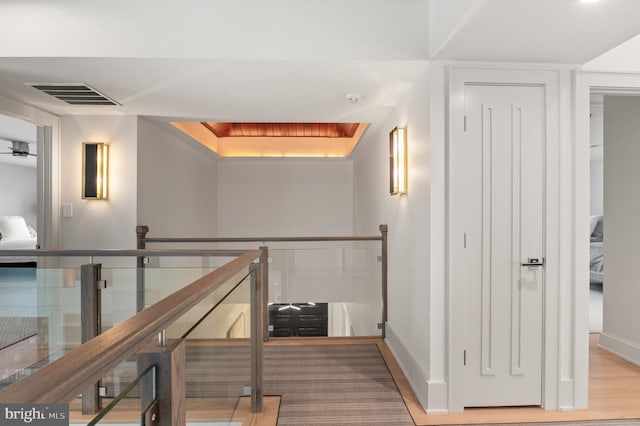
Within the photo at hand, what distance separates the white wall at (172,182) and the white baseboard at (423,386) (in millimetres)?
2836

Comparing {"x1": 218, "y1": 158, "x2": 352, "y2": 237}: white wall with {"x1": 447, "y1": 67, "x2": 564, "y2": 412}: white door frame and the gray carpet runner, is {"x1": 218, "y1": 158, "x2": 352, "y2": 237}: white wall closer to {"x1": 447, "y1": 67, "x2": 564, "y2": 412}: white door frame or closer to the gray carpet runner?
the gray carpet runner

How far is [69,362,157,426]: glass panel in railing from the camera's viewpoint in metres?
0.63

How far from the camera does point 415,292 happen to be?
9.33 ft

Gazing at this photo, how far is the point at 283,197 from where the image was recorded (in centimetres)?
689

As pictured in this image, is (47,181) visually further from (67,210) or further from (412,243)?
(412,243)

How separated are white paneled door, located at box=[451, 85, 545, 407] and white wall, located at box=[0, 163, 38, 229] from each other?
8960 mm

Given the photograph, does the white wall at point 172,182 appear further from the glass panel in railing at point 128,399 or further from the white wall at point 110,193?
the glass panel in railing at point 128,399

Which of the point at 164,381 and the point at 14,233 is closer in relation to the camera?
the point at 164,381

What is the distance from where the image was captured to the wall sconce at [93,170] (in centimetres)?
360

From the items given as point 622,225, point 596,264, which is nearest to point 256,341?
point 622,225

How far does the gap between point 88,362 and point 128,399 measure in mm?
203

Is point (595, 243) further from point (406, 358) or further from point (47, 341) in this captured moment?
point (47, 341)

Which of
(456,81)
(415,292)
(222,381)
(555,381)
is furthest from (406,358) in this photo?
(456,81)

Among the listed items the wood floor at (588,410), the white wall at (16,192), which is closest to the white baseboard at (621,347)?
the wood floor at (588,410)
